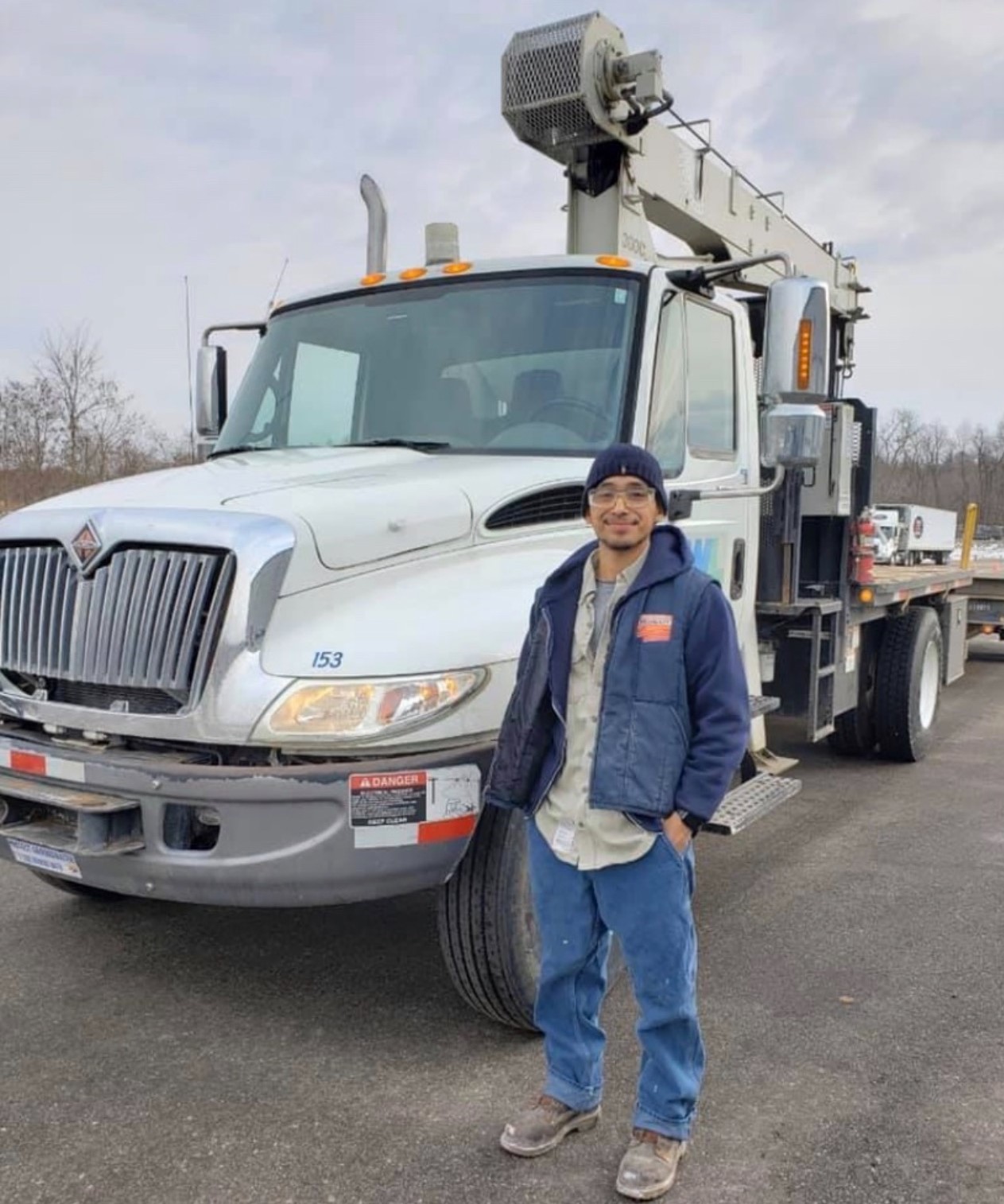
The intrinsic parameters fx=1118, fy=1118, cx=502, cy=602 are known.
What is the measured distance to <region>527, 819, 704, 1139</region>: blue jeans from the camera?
2723 millimetres

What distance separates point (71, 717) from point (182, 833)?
1.70 ft

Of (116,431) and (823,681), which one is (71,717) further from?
(116,431)

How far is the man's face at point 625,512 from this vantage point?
2756mm

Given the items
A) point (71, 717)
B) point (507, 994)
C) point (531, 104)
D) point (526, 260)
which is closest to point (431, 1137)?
point (507, 994)

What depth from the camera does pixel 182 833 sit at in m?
3.25

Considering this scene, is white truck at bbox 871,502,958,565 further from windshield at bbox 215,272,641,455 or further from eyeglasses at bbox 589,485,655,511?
eyeglasses at bbox 589,485,655,511

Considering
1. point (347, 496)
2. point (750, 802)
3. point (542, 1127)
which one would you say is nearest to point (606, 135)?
point (347, 496)

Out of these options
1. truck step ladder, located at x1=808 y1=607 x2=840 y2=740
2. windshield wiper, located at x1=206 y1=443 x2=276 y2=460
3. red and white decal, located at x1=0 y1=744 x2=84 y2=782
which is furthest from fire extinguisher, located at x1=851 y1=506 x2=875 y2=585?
red and white decal, located at x1=0 y1=744 x2=84 y2=782

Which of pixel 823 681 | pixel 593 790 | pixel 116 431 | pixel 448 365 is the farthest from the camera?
pixel 116 431

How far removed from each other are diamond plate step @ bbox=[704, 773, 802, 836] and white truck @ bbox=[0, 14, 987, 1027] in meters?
0.02

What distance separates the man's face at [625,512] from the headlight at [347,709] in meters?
0.74

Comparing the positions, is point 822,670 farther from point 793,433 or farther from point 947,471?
point 947,471

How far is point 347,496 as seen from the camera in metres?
3.52

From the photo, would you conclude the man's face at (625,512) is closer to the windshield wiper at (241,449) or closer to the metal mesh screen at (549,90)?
the windshield wiper at (241,449)
